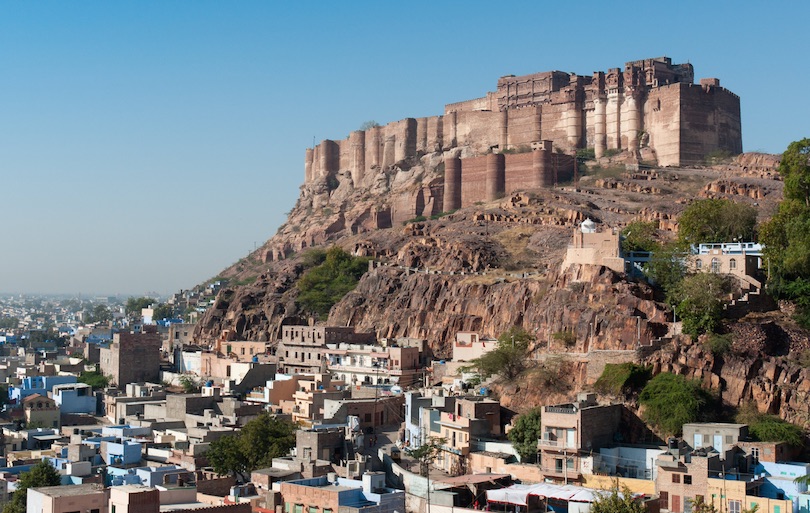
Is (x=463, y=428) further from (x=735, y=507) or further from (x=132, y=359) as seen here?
(x=132, y=359)

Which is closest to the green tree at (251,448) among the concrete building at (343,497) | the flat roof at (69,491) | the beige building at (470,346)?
the concrete building at (343,497)

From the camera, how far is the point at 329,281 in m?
65.5

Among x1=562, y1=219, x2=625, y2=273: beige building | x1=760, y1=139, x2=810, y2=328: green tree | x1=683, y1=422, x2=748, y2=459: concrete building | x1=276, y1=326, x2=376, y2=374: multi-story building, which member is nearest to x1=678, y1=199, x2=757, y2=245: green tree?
x1=760, y1=139, x2=810, y2=328: green tree

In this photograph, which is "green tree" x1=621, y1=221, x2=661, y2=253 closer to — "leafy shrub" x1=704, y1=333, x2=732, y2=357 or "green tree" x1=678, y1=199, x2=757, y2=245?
"green tree" x1=678, y1=199, x2=757, y2=245

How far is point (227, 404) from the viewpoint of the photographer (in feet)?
150

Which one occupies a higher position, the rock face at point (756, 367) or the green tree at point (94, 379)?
the rock face at point (756, 367)

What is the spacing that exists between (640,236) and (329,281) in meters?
18.9

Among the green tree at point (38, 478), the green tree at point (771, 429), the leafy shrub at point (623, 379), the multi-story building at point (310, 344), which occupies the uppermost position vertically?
the multi-story building at point (310, 344)

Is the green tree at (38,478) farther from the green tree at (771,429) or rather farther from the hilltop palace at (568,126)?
the hilltop palace at (568,126)

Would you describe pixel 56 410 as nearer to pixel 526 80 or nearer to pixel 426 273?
pixel 426 273

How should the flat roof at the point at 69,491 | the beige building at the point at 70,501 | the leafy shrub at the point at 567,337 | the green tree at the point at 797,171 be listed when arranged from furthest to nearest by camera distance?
the green tree at the point at 797,171, the leafy shrub at the point at 567,337, the flat roof at the point at 69,491, the beige building at the point at 70,501

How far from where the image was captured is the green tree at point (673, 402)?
36.2 m

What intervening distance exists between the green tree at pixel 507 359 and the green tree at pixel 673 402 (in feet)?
17.6

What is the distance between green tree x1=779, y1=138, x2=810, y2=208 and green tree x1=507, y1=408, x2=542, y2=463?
58.2ft
